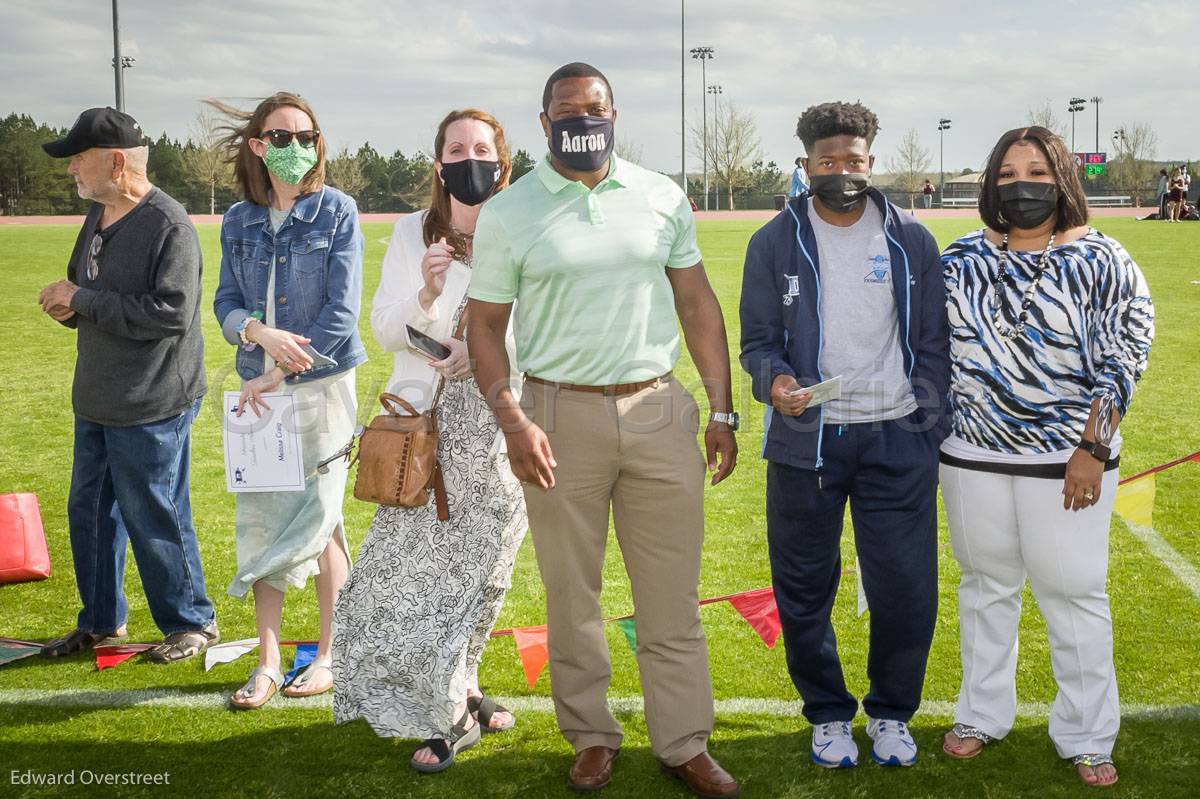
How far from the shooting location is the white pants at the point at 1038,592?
3.29m

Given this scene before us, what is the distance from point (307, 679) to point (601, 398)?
1770mm


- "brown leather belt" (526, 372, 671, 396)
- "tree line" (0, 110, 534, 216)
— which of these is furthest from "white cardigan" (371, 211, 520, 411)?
"tree line" (0, 110, 534, 216)

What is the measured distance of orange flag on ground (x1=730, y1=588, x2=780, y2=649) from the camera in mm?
4441

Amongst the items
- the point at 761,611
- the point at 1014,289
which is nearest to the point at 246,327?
the point at 761,611

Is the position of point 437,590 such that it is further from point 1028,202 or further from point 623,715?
point 1028,202

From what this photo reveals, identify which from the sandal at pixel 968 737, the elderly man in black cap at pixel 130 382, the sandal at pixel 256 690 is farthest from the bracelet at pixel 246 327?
the sandal at pixel 968 737

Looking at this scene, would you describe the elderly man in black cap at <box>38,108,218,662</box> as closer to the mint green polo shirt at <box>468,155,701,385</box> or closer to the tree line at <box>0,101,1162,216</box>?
the mint green polo shirt at <box>468,155,701,385</box>

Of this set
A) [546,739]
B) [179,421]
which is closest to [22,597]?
[179,421]

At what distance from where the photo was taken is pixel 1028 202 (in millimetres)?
3246

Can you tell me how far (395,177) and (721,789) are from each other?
202ft

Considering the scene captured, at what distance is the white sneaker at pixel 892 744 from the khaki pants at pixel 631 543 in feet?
1.83

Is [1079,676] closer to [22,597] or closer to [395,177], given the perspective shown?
[22,597]

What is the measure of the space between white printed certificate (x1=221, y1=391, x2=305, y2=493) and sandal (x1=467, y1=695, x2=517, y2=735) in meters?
0.97

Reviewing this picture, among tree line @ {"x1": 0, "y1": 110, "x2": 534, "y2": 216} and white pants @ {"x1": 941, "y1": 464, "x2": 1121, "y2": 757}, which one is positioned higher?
tree line @ {"x1": 0, "y1": 110, "x2": 534, "y2": 216}
